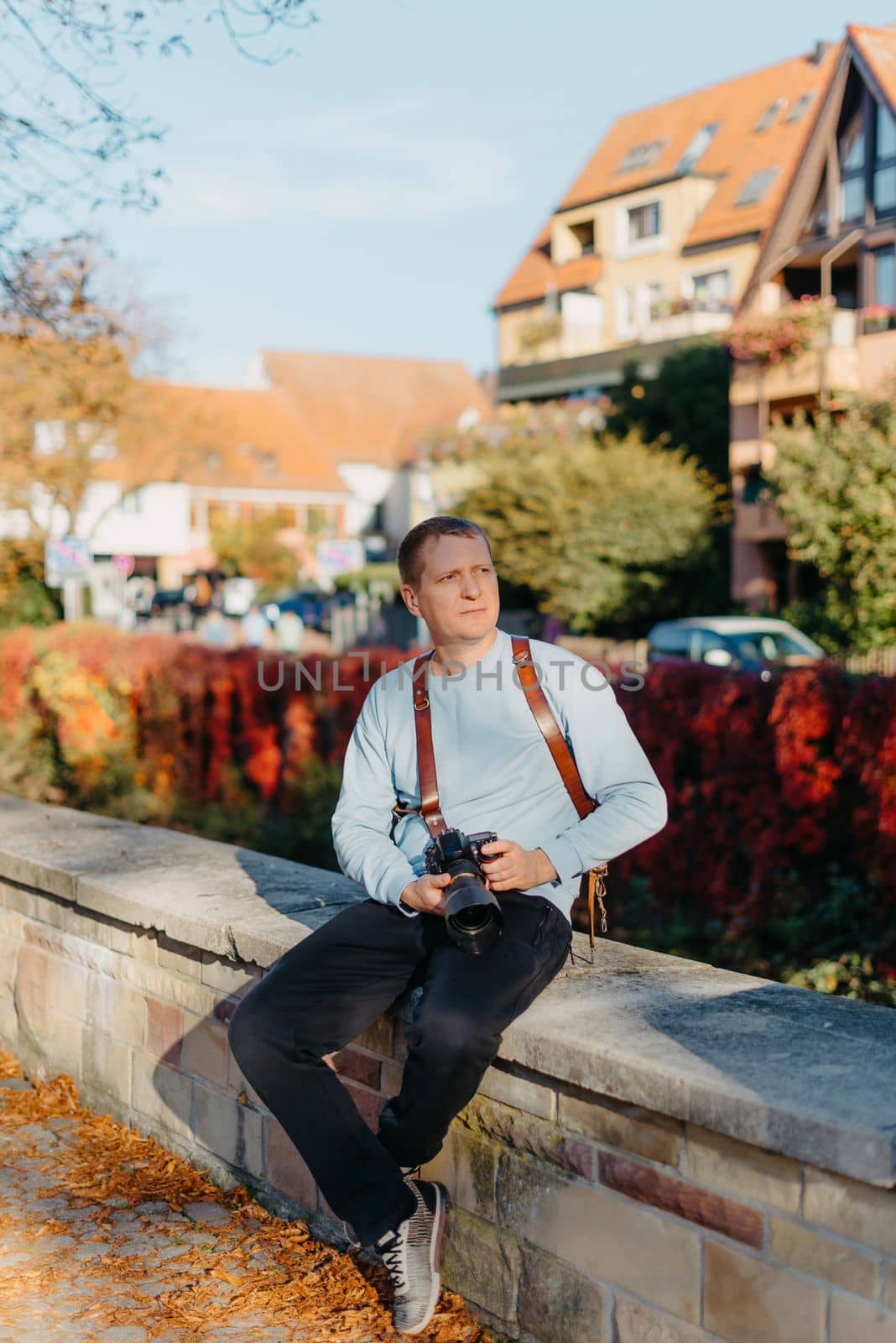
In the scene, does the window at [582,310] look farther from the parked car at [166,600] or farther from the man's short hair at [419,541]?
the man's short hair at [419,541]

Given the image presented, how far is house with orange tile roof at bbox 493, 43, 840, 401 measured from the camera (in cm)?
4053

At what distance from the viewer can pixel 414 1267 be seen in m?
3.09

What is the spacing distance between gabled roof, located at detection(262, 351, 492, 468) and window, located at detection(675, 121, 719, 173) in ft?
85.8

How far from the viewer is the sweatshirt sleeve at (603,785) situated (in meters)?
3.23

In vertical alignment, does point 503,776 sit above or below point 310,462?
below

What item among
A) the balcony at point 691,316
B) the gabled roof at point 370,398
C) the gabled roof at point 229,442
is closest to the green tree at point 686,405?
the balcony at point 691,316

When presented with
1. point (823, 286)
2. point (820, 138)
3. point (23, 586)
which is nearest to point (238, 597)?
point (23, 586)

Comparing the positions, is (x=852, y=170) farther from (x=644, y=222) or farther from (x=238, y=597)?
(x=238, y=597)

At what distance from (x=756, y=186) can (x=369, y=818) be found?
41208 millimetres

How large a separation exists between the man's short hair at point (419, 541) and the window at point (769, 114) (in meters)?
44.2

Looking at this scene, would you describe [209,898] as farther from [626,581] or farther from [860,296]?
[860,296]

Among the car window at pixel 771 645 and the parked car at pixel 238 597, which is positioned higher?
the parked car at pixel 238 597

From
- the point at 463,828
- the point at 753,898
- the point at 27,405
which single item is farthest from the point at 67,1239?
the point at 27,405

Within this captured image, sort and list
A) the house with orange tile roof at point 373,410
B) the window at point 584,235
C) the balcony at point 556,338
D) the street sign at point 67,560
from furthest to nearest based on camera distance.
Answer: the house with orange tile roof at point 373,410, the window at point 584,235, the balcony at point 556,338, the street sign at point 67,560
